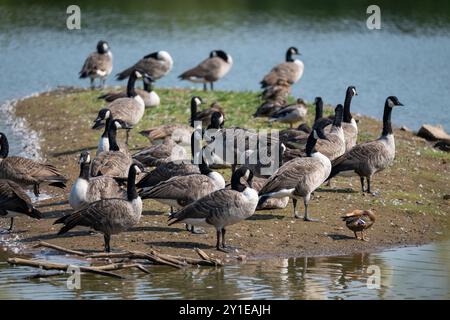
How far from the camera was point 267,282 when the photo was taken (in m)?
15.1

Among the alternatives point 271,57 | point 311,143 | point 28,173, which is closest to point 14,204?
point 28,173

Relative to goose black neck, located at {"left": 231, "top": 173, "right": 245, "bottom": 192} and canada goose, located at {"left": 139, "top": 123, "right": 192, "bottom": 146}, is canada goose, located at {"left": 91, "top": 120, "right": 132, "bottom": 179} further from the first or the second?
canada goose, located at {"left": 139, "top": 123, "right": 192, "bottom": 146}

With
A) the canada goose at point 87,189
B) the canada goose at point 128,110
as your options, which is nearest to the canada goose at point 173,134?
the canada goose at point 128,110

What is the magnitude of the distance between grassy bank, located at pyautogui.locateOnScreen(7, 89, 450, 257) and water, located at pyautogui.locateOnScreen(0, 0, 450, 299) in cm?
67

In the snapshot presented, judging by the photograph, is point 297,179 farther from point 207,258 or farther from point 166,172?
point 207,258

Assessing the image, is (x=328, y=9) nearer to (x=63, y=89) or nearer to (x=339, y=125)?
(x=63, y=89)

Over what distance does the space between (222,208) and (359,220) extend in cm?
278

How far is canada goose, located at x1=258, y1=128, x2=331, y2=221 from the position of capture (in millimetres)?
18125

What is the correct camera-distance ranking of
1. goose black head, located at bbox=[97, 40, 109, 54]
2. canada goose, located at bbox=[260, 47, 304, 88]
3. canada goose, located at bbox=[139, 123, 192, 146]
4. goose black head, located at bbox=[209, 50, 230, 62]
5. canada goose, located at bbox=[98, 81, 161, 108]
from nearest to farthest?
canada goose, located at bbox=[139, 123, 192, 146], canada goose, located at bbox=[98, 81, 161, 108], canada goose, located at bbox=[260, 47, 304, 88], goose black head, located at bbox=[97, 40, 109, 54], goose black head, located at bbox=[209, 50, 230, 62]

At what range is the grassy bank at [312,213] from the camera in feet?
57.0

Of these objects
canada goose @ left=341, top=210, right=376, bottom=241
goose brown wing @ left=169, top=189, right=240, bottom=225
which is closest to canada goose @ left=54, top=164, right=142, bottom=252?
goose brown wing @ left=169, top=189, right=240, bottom=225

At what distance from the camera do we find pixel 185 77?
33.0m
